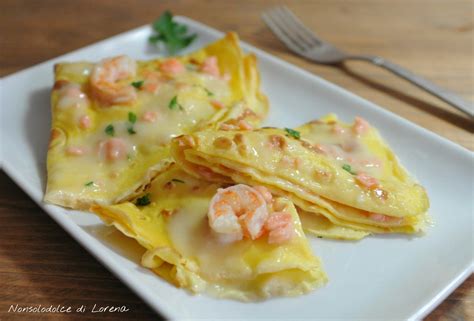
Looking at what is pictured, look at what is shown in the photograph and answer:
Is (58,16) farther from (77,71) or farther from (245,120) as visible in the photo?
(245,120)

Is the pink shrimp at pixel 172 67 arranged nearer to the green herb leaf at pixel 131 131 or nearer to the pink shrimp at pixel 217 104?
the pink shrimp at pixel 217 104

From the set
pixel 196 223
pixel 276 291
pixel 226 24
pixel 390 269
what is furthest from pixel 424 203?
pixel 226 24

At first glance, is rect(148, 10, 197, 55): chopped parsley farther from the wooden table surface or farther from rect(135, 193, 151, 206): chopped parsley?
rect(135, 193, 151, 206): chopped parsley

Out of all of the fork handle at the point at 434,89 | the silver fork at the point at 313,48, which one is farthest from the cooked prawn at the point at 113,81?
the fork handle at the point at 434,89

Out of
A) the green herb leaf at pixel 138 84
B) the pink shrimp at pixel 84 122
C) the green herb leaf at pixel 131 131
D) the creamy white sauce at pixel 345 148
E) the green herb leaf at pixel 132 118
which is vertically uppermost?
the creamy white sauce at pixel 345 148

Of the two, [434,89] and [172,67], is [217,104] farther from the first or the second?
[434,89]
